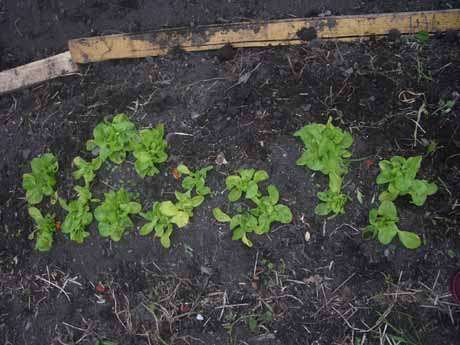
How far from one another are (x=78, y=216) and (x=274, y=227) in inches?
44.9

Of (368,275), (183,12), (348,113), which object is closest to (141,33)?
(183,12)

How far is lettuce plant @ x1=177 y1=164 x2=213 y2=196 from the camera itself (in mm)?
2553

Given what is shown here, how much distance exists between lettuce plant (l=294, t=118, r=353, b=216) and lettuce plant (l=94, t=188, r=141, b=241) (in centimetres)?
101

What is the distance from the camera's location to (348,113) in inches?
102

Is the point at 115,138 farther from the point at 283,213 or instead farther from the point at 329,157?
the point at 329,157

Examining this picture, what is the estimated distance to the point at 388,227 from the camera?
233 centimetres

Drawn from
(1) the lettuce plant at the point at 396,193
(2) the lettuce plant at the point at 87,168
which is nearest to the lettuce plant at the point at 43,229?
(2) the lettuce plant at the point at 87,168

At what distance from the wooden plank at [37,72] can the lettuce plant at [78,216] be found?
3.18 feet

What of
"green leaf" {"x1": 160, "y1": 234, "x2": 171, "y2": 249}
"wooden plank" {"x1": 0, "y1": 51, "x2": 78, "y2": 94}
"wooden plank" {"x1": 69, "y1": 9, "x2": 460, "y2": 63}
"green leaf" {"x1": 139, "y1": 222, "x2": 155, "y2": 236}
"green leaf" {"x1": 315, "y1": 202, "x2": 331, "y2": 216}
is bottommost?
"green leaf" {"x1": 160, "y1": 234, "x2": 171, "y2": 249}

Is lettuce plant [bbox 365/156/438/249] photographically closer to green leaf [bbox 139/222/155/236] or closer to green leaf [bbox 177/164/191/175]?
green leaf [bbox 177/164/191/175]

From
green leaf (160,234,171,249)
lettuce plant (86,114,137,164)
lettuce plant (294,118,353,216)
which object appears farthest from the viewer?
lettuce plant (86,114,137,164)

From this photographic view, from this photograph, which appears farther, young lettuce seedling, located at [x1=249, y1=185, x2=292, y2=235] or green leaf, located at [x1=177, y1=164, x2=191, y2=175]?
green leaf, located at [x1=177, y1=164, x2=191, y2=175]

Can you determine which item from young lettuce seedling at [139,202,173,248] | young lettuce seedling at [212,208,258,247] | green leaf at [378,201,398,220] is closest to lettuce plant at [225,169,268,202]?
young lettuce seedling at [212,208,258,247]

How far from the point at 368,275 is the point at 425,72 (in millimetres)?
1222
